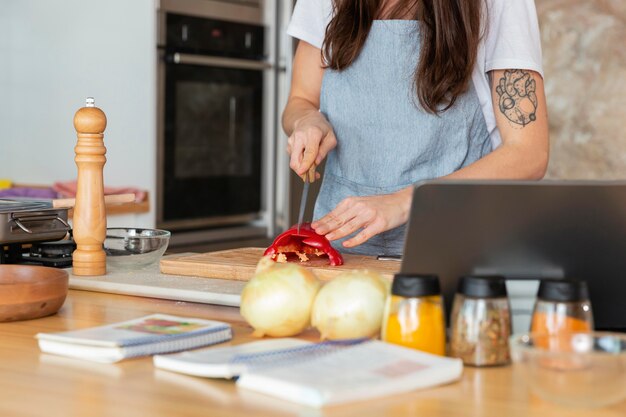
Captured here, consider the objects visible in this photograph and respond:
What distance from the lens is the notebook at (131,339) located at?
110 centimetres

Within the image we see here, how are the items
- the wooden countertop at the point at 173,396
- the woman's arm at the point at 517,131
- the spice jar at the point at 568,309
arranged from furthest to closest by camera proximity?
the woman's arm at the point at 517,131, the spice jar at the point at 568,309, the wooden countertop at the point at 173,396

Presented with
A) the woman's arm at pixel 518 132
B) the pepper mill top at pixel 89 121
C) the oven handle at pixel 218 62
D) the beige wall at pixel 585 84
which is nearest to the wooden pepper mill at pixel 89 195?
the pepper mill top at pixel 89 121

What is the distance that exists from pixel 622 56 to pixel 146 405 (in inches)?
106

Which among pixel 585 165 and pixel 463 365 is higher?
pixel 585 165

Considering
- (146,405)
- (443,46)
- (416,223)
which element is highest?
(443,46)

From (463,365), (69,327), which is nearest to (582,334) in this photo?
(463,365)

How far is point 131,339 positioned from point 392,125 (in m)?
1.01

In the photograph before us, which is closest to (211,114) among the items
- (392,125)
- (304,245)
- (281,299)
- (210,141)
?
(210,141)

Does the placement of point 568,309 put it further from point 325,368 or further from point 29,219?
point 29,219

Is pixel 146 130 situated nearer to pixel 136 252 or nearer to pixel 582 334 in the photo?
pixel 136 252

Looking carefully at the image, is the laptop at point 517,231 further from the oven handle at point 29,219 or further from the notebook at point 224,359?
the oven handle at point 29,219

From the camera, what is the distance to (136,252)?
171 cm

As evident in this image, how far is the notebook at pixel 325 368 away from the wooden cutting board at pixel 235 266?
18.7 inches

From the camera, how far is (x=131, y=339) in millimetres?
1119
